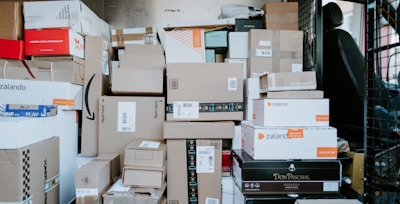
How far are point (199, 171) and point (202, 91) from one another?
1.52ft

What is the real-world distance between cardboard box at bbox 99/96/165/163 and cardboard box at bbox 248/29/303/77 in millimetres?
702

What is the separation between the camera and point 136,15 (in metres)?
2.44

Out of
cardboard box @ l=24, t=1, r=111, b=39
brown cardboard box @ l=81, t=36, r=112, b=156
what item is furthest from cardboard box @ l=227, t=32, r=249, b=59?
cardboard box @ l=24, t=1, r=111, b=39

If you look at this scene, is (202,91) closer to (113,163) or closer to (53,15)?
(113,163)

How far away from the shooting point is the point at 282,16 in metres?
1.92

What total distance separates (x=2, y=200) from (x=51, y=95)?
67 centimetres

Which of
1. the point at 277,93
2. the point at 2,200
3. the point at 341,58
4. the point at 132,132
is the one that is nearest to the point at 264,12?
the point at 341,58

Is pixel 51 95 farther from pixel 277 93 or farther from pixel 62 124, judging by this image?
pixel 277 93

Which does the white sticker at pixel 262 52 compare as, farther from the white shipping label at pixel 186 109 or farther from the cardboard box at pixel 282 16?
the white shipping label at pixel 186 109

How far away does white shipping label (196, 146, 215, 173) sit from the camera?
149cm

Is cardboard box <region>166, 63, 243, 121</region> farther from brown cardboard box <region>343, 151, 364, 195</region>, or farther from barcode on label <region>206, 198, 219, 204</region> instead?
brown cardboard box <region>343, 151, 364, 195</region>

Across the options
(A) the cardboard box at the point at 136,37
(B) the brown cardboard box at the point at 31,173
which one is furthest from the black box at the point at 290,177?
(A) the cardboard box at the point at 136,37

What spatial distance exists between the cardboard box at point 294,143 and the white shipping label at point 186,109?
0.39 m

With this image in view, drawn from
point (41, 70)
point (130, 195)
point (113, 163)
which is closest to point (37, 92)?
point (41, 70)
